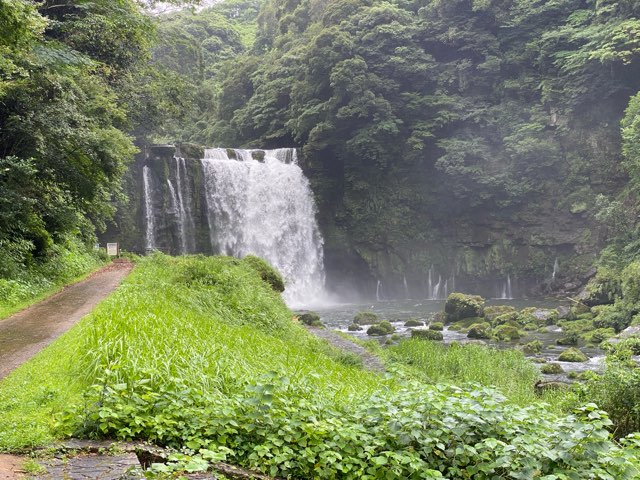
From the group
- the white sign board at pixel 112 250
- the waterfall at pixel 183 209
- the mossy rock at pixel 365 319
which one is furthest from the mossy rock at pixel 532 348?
the white sign board at pixel 112 250

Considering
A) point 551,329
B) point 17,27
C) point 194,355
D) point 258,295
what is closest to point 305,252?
point 551,329

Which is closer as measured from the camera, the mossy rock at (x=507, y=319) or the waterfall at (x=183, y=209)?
the mossy rock at (x=507, y=319)

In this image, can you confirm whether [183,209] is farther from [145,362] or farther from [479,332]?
[145,362]

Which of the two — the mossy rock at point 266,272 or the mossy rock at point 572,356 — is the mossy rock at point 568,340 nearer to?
the mossy rock at point 572,356

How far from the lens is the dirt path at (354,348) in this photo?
13.3m

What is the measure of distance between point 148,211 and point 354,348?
19.9 meters

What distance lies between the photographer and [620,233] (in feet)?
95.2

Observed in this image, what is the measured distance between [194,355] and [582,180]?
31.8 metres

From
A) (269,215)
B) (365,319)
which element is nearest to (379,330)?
(365,319)

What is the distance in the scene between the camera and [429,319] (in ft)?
84.4

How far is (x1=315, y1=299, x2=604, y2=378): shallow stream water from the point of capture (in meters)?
17.3

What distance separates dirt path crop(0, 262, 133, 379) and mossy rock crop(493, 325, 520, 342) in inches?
542

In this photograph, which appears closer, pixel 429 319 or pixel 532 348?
pixel 532 348

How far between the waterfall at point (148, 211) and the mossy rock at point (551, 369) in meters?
22.8
